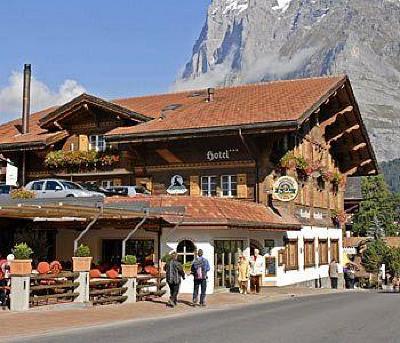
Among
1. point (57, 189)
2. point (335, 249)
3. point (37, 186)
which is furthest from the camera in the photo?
point (335, 249)

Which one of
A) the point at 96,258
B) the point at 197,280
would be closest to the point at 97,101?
the point at 96,258

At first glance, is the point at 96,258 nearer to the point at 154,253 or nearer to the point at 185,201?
the point at 154,253

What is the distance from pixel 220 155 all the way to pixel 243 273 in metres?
7.14

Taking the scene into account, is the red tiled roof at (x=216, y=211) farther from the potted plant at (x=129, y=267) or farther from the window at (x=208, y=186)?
the potted plant at (x=129, y=267)

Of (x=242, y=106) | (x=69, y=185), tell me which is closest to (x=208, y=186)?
(x=242, y=106)

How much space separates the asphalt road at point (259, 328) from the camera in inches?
505

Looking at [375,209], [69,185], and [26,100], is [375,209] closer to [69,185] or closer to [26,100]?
[26,100]

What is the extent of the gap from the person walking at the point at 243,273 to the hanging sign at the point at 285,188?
4.58 metres

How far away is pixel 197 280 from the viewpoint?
2053 cm

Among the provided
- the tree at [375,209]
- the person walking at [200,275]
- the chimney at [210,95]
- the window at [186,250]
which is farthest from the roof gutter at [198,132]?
the tree at [375,209]

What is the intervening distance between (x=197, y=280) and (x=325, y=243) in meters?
19.5

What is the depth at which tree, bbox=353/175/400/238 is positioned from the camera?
79.4 meters

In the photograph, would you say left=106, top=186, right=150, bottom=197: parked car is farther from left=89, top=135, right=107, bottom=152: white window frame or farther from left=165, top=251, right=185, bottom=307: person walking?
left=165, top=251, right=185, bottom=307: person walking

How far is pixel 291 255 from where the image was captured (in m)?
32.8
